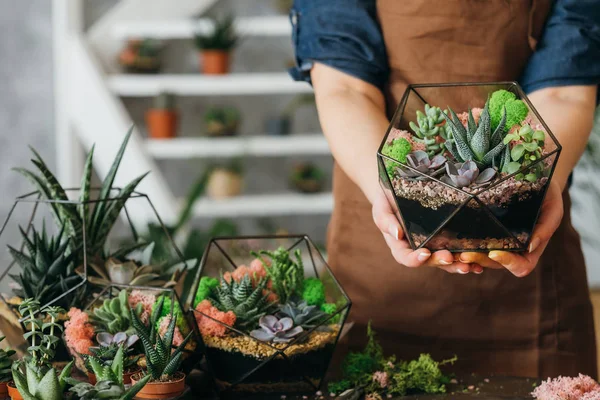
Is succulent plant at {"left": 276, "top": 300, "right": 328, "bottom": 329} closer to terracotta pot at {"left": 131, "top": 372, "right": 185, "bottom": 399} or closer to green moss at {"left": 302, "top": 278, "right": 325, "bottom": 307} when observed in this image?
green moss at {"left": 302, "top": 278, "right": 325, "bottom": 307}

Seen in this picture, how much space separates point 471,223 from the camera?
83 centimetres

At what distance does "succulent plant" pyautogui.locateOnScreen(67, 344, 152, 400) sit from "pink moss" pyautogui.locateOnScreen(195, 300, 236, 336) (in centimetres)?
11

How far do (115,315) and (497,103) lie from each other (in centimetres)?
51

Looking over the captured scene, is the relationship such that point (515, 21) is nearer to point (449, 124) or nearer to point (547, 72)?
point (547, 72)

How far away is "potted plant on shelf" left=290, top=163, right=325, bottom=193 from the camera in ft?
13.3

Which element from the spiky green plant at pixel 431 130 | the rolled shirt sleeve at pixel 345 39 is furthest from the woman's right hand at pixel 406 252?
the rolled shirt sleeve at pixel 345 39

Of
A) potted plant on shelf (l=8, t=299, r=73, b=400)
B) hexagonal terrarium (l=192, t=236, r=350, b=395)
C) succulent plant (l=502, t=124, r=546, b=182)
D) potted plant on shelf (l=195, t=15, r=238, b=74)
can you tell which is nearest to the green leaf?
succulent plant (l=502, t=124, r=546, b=182)

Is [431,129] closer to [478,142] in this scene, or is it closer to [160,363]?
[478,142]

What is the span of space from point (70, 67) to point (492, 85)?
3.18 meters

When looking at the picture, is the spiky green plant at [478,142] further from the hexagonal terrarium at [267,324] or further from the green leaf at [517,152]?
the hexagonal terrarium at [267,324]

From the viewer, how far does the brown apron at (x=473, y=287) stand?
4.39 feet

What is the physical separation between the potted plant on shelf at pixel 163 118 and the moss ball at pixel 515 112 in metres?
3.05

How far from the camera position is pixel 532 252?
93 cm

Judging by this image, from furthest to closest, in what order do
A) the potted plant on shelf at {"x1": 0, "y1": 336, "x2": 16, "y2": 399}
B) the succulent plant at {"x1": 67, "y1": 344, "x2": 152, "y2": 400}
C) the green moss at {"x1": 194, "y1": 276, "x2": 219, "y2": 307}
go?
the green moss at {"x1": 194, "y1": 276, "x2": 219, "y2": 307}, the potted plant on shelf at {"x1": 0, "y1": 336, "x2": 16, "y2": 399}, the succulent plant at {"x1": 67, "y1": 344, "x2": 152, "y2": 400}
